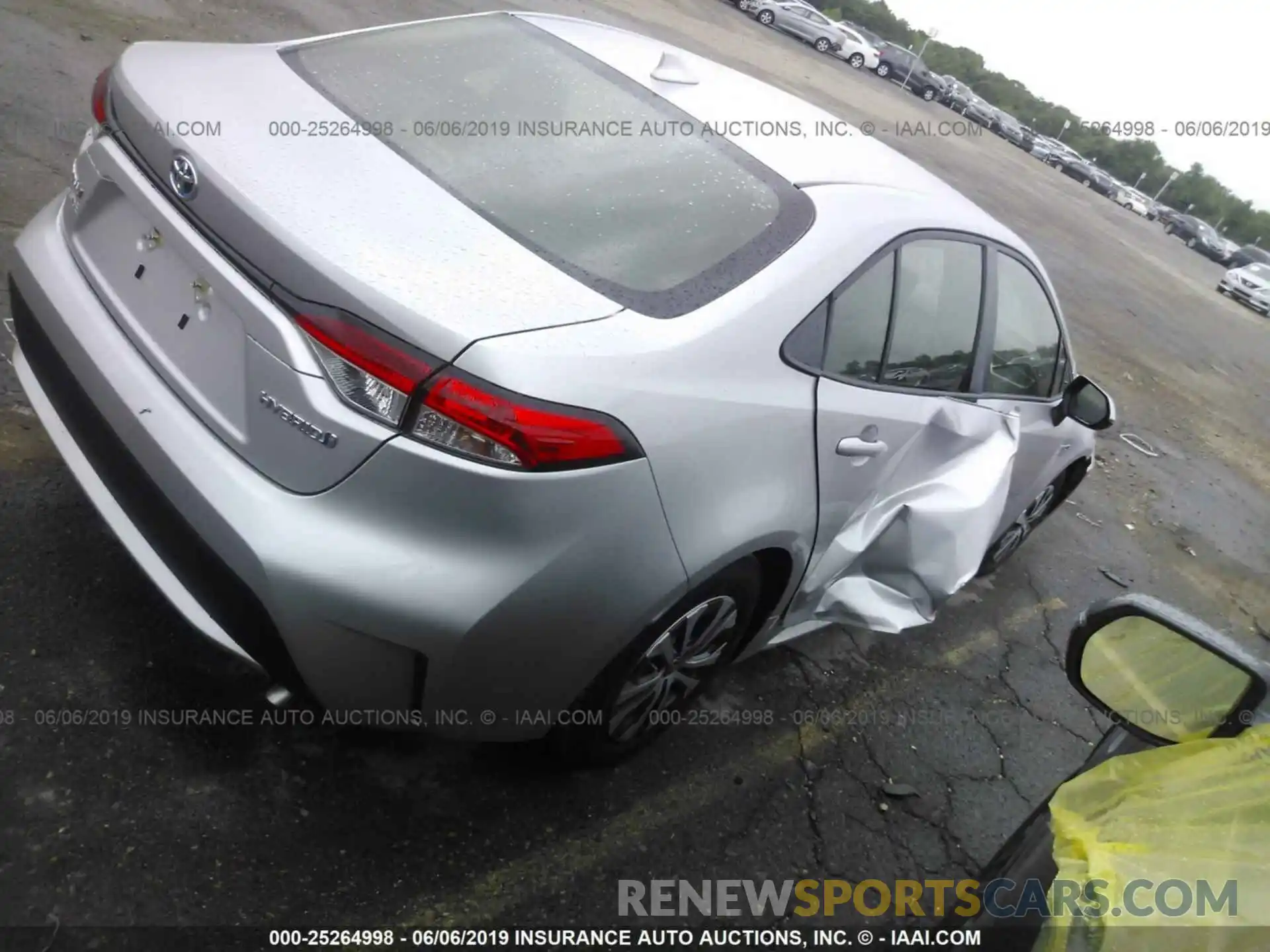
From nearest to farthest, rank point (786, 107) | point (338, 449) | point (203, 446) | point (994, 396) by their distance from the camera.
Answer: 1. point (338, 449)
2. point (203, 446)
3. point (786, 107)
4. point (994, 396)

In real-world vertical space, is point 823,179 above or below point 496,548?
above

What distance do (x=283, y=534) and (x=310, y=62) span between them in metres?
1.51

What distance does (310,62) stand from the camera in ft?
8.50

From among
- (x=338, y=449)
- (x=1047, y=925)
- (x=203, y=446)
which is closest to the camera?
(x=1047, y=925)

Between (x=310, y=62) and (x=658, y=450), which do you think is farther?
(x=310, y=62)

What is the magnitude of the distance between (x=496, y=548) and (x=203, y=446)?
666 mm

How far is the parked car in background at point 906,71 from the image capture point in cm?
3027

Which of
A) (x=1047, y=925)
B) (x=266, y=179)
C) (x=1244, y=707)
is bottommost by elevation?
(x=1047, y=925)

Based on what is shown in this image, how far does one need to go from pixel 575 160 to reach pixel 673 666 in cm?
135

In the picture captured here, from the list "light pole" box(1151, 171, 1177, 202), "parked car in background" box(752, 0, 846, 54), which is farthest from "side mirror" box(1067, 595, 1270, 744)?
"light pole" box(1151, 171, 1177, 202)

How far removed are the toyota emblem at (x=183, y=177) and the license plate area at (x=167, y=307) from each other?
111 millimetres

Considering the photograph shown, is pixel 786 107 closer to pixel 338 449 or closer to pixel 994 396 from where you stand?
pixel 994 396

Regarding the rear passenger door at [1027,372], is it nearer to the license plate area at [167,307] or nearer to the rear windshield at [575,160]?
the rear windshield at [575,160]

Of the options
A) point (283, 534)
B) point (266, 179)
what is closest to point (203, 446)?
point (283, 534)
